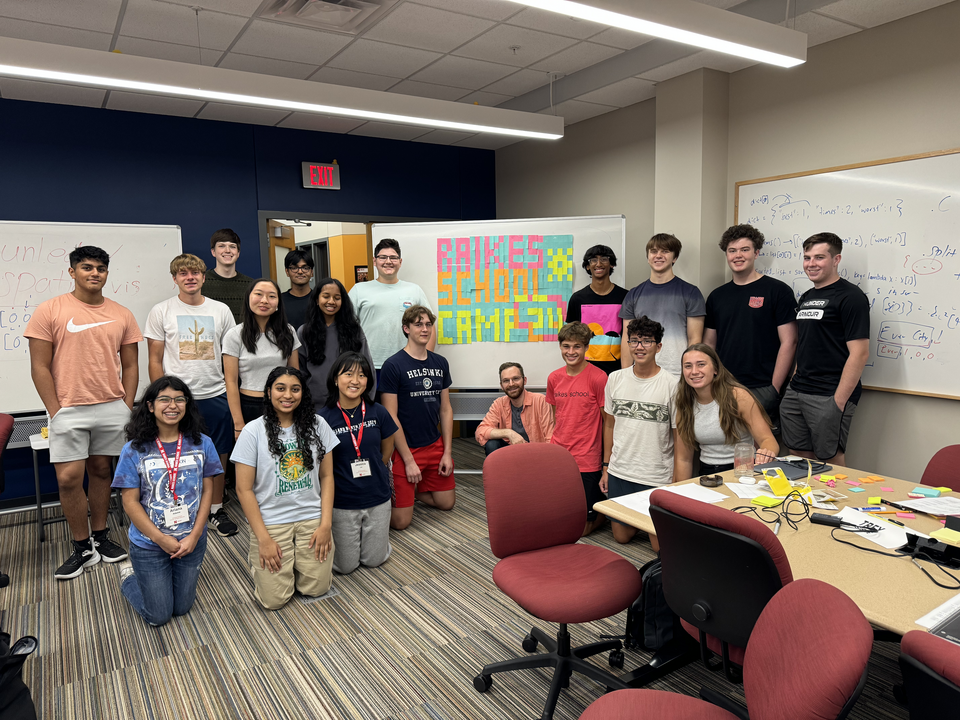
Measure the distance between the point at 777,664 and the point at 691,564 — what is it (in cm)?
48

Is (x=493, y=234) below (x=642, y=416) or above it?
above

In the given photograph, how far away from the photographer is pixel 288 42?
3.64m

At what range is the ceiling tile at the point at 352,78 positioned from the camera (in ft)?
13.7

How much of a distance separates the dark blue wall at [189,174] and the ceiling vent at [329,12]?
77.7 inches

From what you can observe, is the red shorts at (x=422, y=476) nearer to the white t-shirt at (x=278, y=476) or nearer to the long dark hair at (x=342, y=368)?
the long dark hair at (x=342, y=368)

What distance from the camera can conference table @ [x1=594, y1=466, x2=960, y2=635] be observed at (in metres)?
1.42

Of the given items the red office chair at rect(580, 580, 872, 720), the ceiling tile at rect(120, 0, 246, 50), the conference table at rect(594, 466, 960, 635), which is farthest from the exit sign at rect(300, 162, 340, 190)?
the red office chair at rect(580, 580, 872, 720)

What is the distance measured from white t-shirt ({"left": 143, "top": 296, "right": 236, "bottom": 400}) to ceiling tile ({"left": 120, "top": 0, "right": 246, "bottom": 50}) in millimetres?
1496

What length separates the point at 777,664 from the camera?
3.81ft

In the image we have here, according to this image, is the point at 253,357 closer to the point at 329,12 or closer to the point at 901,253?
the point at 329,12

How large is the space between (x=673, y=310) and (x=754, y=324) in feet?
1.58

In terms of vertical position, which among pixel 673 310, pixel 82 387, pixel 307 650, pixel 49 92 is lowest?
pixel 307 650

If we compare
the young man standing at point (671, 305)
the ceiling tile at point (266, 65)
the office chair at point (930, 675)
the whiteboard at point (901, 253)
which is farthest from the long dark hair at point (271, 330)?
the office chair at point (930, 675)

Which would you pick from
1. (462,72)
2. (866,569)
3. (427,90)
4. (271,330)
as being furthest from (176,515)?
(427,90)
